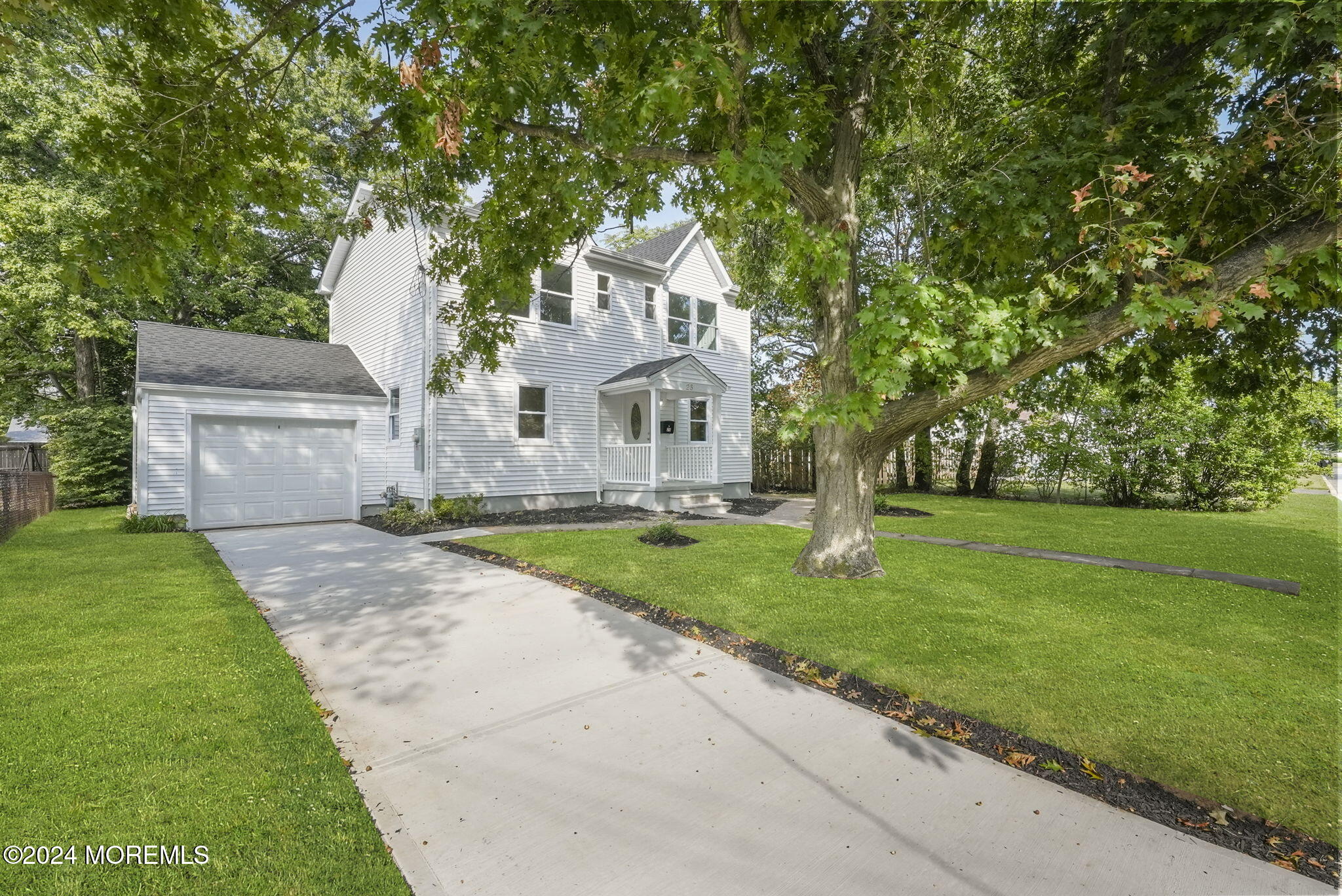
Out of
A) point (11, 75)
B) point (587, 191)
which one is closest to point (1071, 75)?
point (587, 191)

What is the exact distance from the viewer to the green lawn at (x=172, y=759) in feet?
6.57

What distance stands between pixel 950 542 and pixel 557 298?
969 cm

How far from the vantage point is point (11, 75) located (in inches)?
Result: 497

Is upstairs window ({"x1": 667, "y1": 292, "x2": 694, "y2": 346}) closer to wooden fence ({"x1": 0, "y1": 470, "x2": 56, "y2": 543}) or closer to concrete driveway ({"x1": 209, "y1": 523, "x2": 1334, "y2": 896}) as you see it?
concrete driveway ({"x1": 209, "y1": 523, "x2": 1334, "y2": 896})

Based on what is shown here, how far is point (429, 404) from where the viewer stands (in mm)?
11578

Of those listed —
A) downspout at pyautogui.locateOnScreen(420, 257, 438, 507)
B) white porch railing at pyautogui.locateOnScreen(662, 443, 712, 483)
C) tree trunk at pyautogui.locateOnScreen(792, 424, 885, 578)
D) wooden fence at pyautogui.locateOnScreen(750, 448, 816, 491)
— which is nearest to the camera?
tree trunk at pyautogui.locateOnScreen(792, 424, 885, 578)

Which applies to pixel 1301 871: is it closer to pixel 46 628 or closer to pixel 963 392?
pixel 963 392

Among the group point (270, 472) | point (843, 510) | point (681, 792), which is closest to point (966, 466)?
point (843, 510)

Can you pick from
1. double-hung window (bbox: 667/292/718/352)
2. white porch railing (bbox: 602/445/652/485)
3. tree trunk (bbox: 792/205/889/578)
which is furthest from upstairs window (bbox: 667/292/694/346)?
tree trunk (bbox: 792/205/889/578)

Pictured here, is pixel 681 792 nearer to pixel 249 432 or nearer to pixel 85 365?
pixel 249 432

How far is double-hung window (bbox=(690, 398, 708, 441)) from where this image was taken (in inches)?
622

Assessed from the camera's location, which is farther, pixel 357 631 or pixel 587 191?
pixel 587 191

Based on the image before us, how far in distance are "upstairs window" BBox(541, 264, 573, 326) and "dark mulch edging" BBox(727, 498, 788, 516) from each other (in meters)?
5.93

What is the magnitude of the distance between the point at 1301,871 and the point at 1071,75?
23.8ft
